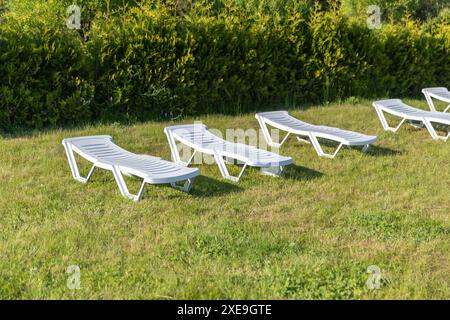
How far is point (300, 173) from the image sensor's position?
23.6 ft

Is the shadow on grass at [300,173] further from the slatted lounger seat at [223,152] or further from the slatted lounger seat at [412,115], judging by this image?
the slatted lounger seat at [412,115]

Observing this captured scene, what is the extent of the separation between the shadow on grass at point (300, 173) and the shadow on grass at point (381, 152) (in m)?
1.44

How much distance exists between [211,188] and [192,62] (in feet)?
14.5

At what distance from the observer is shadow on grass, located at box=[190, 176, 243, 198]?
622cm

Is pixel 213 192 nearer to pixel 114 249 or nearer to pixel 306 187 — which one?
pixel 306 187

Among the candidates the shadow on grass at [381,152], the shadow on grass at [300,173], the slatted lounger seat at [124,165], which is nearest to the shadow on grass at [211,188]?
the slatted lounger seat at [124,165]

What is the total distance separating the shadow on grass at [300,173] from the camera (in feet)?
22.8

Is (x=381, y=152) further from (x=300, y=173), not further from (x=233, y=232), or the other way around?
(x=233, y=232)

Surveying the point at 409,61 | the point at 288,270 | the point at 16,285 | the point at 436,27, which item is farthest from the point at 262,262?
the point at 436,27

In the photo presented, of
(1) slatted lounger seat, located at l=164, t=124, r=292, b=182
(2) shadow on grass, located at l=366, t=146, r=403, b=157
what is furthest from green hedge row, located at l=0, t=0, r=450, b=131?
(2) shadow on grass, located at l=366, t=146, r=403, b=157

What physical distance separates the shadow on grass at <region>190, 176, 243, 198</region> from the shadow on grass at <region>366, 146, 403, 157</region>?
2784mm

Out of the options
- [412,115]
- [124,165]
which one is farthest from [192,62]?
[124,165]

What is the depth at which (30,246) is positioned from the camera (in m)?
4.58

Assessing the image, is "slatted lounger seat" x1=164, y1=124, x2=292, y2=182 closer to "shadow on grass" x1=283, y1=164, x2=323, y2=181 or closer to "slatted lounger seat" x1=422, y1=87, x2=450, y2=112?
"shadow on grass" x1=283, y1=164, x2=323, y2=181
